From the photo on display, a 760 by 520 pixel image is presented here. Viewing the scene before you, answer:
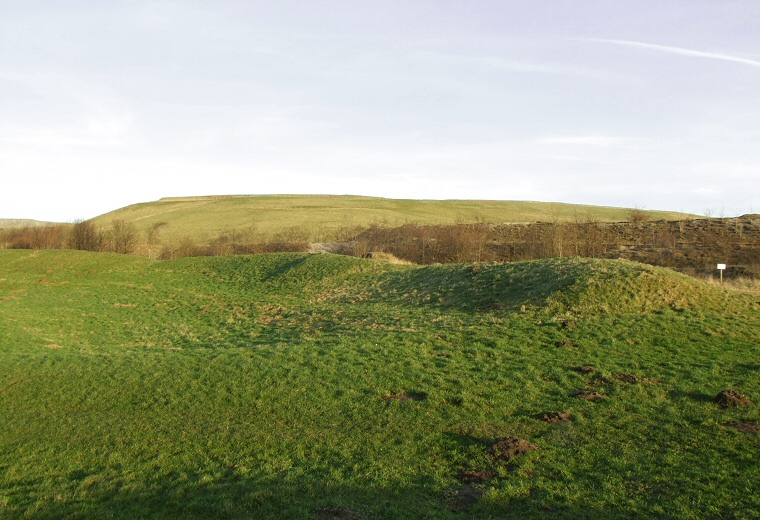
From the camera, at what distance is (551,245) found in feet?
158

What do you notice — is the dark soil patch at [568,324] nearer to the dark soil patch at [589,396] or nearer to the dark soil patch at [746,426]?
the dark soil patch at [589,396]

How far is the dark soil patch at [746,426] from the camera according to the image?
9.79 m

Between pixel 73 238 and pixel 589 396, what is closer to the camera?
pixel 589 396

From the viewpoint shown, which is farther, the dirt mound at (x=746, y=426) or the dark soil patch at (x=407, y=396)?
the dark soil patch at (x=407, y=396)

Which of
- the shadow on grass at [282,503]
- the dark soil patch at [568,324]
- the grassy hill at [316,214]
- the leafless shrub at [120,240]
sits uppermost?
the grassy hill at [316,214]

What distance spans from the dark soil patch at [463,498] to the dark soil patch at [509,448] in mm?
1222

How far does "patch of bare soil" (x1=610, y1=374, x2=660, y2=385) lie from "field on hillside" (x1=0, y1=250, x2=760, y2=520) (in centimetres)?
7

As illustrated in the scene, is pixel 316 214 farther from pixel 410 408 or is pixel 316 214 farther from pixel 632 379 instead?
pixel 410 408

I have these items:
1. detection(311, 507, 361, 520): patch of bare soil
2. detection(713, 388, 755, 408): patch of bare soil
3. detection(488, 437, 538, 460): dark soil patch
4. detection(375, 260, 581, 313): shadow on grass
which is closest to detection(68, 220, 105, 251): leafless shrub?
detection(375, 260, 581, 313): shadow on grass

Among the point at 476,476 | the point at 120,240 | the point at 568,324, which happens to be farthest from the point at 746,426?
the point at 120,240

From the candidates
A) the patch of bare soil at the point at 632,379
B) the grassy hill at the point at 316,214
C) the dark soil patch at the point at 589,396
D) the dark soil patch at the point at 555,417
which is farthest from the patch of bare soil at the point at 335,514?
the grassy hill at the point at 316,214

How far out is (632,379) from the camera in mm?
13156

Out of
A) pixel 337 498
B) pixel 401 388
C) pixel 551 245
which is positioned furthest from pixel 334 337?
pixel 551 245

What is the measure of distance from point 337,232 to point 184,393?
60.1m
